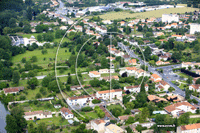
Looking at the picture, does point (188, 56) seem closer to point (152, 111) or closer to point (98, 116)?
point (152, 111)

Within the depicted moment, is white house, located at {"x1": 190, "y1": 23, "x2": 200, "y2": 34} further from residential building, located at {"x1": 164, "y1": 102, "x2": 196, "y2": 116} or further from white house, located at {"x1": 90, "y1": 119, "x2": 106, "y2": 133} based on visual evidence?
white house, located at {"x1": 90, "y1": 119, "x2": 106, "y2": 133}

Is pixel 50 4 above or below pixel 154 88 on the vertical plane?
above

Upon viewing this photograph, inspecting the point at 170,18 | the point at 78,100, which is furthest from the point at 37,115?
the point at 170,18

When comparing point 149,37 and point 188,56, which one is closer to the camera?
point 188,56

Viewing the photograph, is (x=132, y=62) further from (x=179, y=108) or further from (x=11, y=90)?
(x=11, y=90)

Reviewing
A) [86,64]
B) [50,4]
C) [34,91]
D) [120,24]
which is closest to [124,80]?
[86,64]
